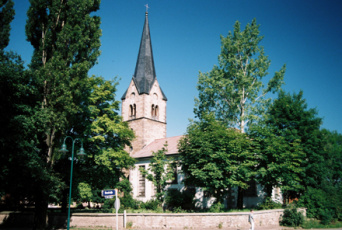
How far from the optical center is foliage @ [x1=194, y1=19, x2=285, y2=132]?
2895 centimetres

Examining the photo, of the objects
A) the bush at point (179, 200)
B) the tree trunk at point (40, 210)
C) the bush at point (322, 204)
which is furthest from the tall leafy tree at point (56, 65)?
the bush at point (322, 204)

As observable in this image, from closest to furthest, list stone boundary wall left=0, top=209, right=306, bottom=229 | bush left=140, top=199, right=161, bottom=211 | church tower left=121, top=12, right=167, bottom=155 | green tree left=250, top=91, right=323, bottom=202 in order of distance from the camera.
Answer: stone boundary wall left=0, top=209, right=306, bottom=229 → green tree left=250, top=91, right=323, bottom=202 → bush left=140, top=199, right=161, bottom=211 → church tower left=121, top=12, right=167, bottom=155

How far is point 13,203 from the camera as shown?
63.7 ft

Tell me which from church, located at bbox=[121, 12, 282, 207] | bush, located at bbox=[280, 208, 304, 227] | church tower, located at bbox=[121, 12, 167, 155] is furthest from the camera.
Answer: church tower, located at bbox=[121, 12, 167, 155]

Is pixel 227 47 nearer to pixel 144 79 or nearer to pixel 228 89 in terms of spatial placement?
pixel 228 89

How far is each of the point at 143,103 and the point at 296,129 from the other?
24474 mm

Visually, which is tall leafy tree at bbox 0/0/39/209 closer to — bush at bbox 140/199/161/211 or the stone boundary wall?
the stone boundary wall

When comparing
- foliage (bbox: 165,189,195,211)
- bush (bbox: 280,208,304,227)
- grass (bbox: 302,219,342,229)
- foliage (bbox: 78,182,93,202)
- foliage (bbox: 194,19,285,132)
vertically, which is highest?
foliage (bbox: 194,19,285,132)

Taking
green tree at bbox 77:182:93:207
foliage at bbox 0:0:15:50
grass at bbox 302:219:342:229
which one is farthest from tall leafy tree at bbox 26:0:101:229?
grass at bbox 302:219:342:229

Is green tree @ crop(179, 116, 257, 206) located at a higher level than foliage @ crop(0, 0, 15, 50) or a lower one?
lower

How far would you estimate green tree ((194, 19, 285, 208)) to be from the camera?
28.9 m

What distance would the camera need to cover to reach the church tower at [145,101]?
148ft

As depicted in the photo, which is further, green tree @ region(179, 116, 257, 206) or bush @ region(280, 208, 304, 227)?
green tree @ region(179, 116, 257, 206)

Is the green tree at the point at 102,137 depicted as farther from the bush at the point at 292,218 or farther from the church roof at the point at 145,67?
the church roof at the point at 145,67
